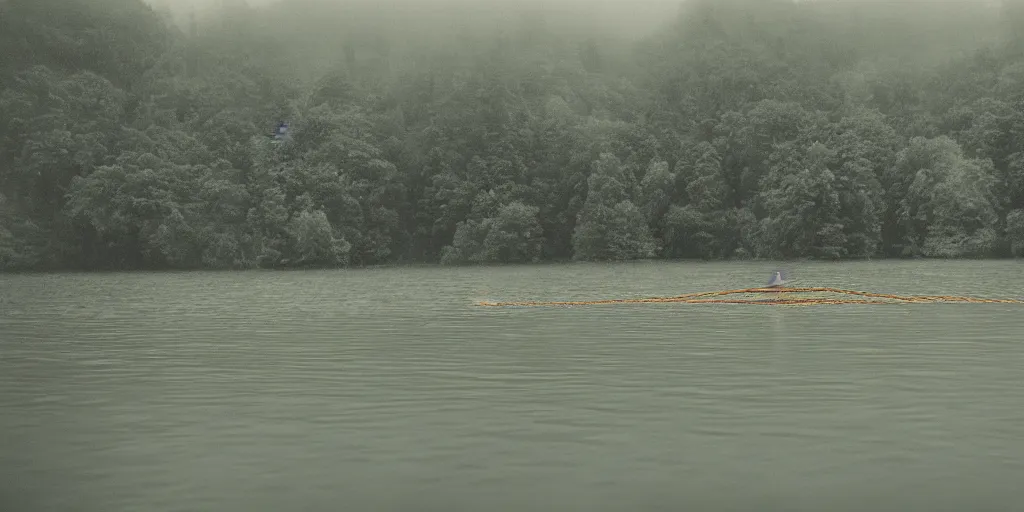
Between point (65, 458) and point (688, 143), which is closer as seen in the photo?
point (65, 458)

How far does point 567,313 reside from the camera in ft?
124

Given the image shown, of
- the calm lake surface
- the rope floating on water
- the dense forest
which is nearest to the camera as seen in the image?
the calm lake surface

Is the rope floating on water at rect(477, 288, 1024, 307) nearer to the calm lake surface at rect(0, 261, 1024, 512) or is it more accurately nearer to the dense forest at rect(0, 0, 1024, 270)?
the calm lake surface at rect(0, 261, 1024, 512)

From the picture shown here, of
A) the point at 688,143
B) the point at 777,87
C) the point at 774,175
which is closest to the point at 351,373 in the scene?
the point at 774,175

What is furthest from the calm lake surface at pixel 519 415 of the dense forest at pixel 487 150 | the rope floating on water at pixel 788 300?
the dense forest at pixel 487 150

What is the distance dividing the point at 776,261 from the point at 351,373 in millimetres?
77424

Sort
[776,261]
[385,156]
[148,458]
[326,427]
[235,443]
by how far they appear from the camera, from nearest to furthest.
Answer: [148,458]
[235,443]
[326,427]
[776,261]
[385,156]

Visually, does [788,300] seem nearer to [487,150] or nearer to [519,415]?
[519,415]

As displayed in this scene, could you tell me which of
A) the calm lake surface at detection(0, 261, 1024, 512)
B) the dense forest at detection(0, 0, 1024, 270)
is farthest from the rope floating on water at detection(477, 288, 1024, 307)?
the dense forest at detection(0, 0, 1024, 270)

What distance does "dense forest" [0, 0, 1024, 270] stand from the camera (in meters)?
95.8

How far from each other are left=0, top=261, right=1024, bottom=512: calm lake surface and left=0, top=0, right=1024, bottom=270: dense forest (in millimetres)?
64010

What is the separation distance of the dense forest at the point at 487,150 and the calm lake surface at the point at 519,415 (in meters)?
64.0

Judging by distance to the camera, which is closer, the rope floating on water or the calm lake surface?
the calm lake surface

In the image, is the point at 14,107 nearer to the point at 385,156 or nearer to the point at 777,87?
the point at 385,156
